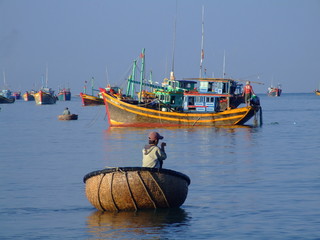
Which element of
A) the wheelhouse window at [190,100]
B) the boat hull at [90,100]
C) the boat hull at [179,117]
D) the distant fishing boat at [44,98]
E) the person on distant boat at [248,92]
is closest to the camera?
the boat hull at [179,117]

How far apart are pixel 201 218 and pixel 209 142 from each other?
25610mm

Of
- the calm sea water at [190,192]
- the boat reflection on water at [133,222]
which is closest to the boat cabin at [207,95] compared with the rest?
the calm sea water at [190,192]

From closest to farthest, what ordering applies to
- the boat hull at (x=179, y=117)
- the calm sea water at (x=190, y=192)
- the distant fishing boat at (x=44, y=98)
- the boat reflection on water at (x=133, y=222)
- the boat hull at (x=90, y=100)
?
the boat reflection on water at (x=133, y=222) → the calm sea water at (x=190, y=192) → the boat hull at (x=179, y=117) → the boat hull at (x=90, y=100) → the distant fishing boat at (x=44, y=98)

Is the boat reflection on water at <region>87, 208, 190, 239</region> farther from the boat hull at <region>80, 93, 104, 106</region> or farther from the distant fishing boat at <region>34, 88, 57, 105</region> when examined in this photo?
the distant fishing boat at <region>34, 88, 57, 105</region>

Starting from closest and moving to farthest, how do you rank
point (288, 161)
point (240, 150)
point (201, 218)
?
point (201, 218) → point (288, 161) → point (240, 150)

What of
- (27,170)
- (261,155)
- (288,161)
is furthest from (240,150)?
(27,170)

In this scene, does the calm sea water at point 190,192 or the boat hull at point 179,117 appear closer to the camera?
the calm sea water at point 190,192

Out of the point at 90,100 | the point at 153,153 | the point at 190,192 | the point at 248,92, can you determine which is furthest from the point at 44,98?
the point at 153,153

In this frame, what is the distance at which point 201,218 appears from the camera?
18.5 metres

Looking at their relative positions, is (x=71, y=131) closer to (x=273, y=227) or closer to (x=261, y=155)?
(x=261, y=155)

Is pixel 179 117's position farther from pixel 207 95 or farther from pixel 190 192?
pixel 190 192

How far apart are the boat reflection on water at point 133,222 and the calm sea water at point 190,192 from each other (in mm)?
23

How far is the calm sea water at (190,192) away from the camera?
1728cm

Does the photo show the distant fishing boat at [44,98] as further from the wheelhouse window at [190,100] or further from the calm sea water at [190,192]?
the calm sea water at [190,192]
